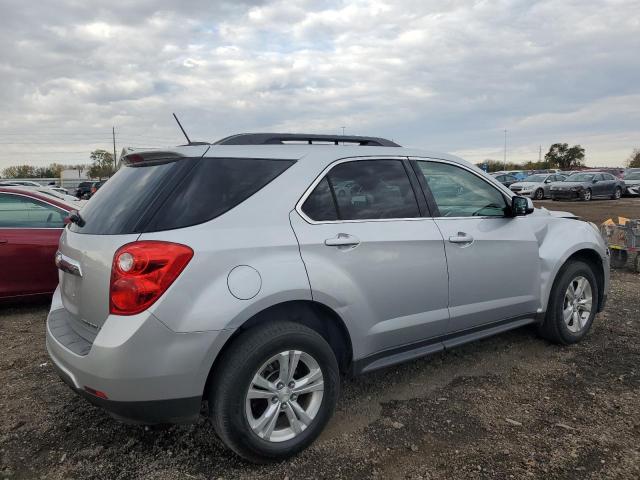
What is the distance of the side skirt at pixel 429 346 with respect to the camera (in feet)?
10.1

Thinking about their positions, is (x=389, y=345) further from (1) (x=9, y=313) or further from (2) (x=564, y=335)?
(1) (x=9, y=313)

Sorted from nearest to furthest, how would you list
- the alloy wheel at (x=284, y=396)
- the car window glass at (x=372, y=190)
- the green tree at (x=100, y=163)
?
the alloy wheel at (x=284, y=396) < the car window glass at (x=372, y=190) < the green tree at (x=100, y=163)

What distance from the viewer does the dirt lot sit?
270 centimetres

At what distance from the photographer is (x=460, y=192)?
3.75 meters

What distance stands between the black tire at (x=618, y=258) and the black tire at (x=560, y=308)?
3.93m

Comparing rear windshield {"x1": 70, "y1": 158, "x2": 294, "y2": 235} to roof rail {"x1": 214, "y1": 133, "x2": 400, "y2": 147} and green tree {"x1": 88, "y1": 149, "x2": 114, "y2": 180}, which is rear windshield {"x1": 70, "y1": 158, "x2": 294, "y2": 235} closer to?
roof rail {"x1": 214, "y1": 133, "x2": 400, "y2": 147}

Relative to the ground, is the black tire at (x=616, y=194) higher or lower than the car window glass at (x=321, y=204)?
lower

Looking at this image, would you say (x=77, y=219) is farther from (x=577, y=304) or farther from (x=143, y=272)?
(x=577, y=304)

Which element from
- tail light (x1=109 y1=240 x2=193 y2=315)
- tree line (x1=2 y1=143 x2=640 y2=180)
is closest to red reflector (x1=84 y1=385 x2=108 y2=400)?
tail light (x1=109 y1=240 x2=193 y2=315)

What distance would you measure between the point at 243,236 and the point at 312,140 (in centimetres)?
103

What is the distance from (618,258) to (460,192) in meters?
5.47

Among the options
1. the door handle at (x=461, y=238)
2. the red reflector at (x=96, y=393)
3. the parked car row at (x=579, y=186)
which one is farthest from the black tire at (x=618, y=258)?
the parked car row at (x=579, y=186)

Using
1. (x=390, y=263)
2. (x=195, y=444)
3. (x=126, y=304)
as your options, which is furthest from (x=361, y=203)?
(x=195, y=444)

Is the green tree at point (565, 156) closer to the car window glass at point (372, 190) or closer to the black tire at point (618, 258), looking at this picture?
the black tire at point (618, 258)
